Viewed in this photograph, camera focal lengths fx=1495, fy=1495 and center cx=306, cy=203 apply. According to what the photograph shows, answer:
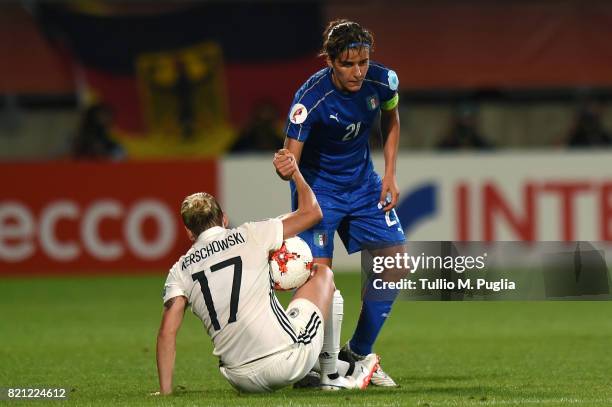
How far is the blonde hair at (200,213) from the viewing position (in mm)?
7344

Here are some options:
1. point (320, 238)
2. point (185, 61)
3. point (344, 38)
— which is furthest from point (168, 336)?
point (185, 61)

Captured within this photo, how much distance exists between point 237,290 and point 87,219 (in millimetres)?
8988

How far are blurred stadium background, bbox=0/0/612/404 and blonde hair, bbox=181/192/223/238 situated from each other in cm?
876

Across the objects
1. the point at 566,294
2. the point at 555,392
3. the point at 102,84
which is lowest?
the point at 555,392

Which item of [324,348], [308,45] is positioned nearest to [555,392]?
[324,348]

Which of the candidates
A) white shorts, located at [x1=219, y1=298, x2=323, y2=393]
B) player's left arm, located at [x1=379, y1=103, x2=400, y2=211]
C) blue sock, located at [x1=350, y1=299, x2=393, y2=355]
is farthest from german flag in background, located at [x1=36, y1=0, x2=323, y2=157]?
white shorts, located at [x1=219, y1=298, x2=323, y2=393]

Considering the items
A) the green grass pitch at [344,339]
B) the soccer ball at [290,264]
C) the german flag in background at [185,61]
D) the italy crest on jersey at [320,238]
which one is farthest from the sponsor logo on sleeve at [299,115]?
the german flag in background at [185,61]

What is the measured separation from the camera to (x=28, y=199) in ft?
52.4

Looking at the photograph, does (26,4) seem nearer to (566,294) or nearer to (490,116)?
(490,116)

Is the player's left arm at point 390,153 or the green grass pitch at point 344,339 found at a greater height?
the player's left arm at point 390,153

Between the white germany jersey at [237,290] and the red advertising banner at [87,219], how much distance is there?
28.6 ft

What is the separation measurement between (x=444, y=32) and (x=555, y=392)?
13.4 meters

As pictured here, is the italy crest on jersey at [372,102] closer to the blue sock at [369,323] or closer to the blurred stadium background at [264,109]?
the blue sock at [369,323]

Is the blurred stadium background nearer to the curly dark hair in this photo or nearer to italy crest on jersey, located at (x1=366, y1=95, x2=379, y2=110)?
italy crest on jersey, located at (x1=366, y1=95, x2=379, y2=110)
